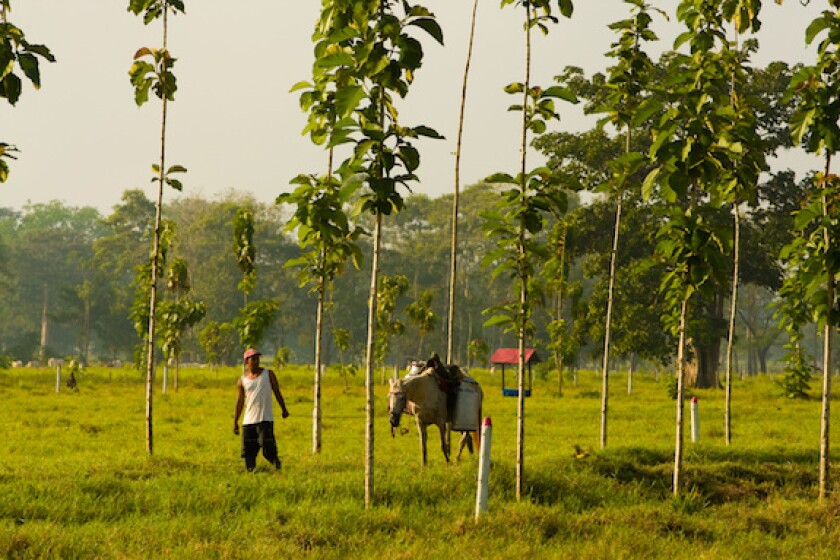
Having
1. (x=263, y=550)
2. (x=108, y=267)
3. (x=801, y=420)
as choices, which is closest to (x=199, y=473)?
(x=263, y=550)

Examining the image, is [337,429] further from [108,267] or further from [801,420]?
[108,267]

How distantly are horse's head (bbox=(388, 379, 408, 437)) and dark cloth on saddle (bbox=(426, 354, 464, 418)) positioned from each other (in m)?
0.86

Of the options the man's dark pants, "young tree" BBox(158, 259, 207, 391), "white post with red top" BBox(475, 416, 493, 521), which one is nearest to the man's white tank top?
the man's dark pants

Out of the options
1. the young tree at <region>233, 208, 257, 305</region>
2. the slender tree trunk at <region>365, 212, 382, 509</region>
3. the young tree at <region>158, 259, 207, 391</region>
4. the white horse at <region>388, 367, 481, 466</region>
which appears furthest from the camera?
the young tree at <region>158, 259, 207, 391</region>

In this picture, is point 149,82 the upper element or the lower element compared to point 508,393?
upper

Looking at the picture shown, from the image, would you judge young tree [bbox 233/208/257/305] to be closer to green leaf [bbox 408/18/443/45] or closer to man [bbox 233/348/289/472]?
man [bbox 233/348/289/472]

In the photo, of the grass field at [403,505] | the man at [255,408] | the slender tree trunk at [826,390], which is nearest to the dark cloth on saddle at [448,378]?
the grass field at [403,505]

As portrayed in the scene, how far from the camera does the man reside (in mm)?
14203

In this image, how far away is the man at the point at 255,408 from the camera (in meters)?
14.2

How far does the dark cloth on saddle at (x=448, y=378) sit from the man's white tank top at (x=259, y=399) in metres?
2.65

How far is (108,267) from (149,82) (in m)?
82.4

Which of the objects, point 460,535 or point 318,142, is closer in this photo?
point 460,535

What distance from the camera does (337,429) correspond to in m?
25.0

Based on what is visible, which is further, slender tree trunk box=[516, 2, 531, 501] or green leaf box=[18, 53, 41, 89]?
slender tree trunk box=[516, 2, 531, 501]
